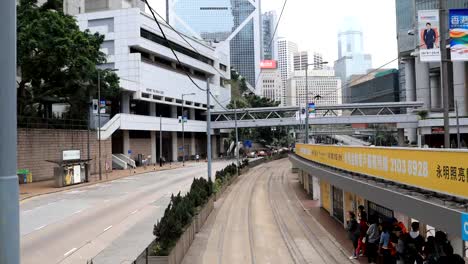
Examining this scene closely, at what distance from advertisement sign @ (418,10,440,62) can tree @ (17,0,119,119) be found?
3315 cm

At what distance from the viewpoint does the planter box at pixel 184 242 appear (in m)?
11.6

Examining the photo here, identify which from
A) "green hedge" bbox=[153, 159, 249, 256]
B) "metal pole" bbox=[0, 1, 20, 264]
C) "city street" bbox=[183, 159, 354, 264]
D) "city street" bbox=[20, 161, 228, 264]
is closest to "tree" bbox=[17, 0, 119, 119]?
"city street" bbox=[20, 161, 228, 264]

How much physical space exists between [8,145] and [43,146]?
43890mm

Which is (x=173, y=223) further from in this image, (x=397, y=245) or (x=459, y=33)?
(x=459, y=33)

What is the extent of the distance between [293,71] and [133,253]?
49.3 m

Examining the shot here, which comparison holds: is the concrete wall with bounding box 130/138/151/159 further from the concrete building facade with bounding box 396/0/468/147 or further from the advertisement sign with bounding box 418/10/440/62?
the advertisement sign with bounding box 418/10/440/62

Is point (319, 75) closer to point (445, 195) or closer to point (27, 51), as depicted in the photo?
point (27, 51)

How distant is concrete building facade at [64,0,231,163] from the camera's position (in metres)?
65.8

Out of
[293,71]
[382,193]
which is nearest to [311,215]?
[382,193]

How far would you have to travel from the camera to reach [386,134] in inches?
4904

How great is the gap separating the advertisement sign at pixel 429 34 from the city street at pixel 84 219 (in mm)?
11569

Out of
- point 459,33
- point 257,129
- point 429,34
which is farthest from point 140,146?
point 459,33

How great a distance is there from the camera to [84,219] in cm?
2217

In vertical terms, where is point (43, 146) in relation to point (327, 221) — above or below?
above
